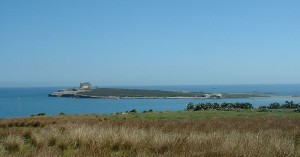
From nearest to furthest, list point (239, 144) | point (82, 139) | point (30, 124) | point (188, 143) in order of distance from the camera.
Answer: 1. point (239, 144)
2. point (188, 143)
3. point (82, 139)
4. point (30, 124)

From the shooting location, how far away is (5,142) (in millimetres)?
12414

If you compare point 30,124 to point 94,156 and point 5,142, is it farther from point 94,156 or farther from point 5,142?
point 94,156

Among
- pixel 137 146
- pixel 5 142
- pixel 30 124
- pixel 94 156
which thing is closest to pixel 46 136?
pixel 5 142

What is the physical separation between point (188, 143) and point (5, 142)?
5.02 meters

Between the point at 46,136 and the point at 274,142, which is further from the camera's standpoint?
the point at 46,136

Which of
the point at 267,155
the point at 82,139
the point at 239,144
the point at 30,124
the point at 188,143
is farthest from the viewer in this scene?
the point at 30,124

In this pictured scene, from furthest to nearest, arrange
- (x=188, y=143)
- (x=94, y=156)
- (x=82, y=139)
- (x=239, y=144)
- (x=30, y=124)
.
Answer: (x=30, y=124) < (x=82, y=139) < (x=188, y=143) < (x=239, y=144) < (x=94, y=156)

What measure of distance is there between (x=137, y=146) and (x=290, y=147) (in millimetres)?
3487

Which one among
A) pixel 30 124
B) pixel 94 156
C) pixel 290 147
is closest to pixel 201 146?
pixel 290 147

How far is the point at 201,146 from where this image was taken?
407 inches

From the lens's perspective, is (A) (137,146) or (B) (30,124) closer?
(A) (137,146)

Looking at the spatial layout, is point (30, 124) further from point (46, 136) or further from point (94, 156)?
point (94, 156)

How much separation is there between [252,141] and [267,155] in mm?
1557

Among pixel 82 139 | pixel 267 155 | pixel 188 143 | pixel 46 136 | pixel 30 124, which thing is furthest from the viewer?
pixel 30 124
